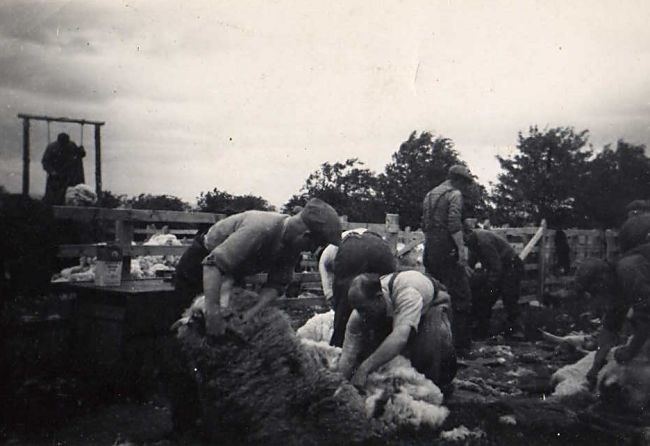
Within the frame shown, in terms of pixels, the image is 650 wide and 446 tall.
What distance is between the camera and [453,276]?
6375mm

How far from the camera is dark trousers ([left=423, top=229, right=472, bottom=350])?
6.32 m

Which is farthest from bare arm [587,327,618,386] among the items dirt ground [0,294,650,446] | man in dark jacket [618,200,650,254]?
man in dark jacket [618,200,650,254]

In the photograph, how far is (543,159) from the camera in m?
25.4

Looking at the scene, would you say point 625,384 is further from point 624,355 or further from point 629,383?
point 624,355

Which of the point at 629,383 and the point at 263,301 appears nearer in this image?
the point at 263,301

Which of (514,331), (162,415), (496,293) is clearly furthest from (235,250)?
(514,331)

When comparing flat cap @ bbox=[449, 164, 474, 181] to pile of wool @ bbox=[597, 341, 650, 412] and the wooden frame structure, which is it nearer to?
pile of wool @ bbox=[597, 341, 650, 412]

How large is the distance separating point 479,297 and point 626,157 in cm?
815

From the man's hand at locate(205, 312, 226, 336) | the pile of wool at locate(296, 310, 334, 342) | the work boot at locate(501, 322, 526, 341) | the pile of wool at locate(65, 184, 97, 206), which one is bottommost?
the work boot at locate(501, 322, 526, 341)

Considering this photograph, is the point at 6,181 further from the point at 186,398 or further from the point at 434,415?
the point at 434,415

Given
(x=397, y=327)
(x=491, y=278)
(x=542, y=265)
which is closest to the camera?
(x=397, y=327)

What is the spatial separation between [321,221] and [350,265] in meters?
1.18

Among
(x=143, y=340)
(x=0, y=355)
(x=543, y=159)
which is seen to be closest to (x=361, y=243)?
(x=143, y=340)

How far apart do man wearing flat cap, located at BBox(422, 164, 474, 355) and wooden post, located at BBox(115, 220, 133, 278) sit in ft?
10.2
